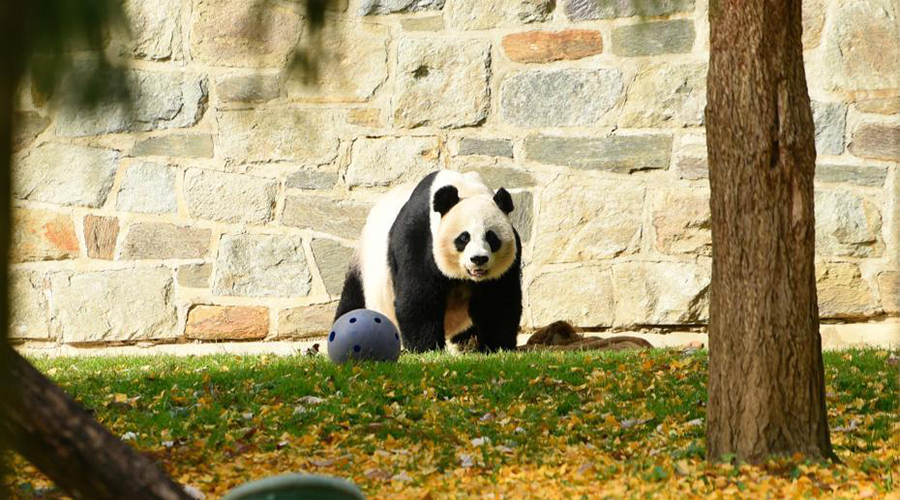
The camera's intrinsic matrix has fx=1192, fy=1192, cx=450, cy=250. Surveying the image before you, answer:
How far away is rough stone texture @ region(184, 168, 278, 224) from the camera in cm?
858

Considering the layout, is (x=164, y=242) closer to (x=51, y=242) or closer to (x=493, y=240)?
(x=51, y=242)

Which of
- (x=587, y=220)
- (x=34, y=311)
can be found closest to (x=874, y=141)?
(x=587, y=220)

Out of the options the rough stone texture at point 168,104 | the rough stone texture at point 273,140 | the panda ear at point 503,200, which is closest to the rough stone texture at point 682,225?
the panda ear at point 503,200

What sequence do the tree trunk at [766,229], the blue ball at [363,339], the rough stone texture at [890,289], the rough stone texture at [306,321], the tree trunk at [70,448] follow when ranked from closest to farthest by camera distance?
the tree trunk at [70,448] → the tree trunk at [766,229] → the blue ball at [363,339] → the rough stone texture at [890,289] → the rough stone texture at [306,321]

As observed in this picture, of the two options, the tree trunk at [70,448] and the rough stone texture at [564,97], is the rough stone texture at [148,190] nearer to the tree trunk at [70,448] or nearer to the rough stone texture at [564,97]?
the rough stone texture at [564,97]

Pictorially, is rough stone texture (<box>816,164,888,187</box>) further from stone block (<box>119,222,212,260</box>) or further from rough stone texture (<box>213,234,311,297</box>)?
stone block (<box>119,222,212,260</box>)

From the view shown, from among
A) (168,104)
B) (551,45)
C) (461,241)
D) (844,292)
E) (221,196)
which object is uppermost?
(551,45)

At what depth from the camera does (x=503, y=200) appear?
7.57 metres

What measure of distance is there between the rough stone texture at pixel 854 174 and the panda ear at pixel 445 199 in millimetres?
2606

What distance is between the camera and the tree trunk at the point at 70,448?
2.60 m

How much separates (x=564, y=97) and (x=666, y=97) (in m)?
0.71

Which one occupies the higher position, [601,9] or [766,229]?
[601,9]

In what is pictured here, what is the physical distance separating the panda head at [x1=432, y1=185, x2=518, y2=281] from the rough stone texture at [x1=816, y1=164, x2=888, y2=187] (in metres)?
2.30

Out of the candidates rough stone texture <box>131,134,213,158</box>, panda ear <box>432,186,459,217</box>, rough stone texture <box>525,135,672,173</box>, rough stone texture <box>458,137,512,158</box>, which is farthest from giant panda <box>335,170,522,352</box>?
rough stone texture <box>131,134,213,158</box>
